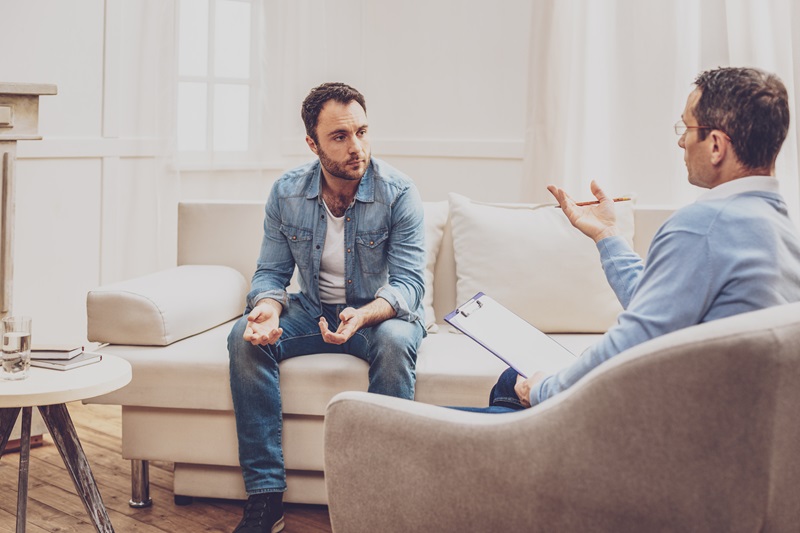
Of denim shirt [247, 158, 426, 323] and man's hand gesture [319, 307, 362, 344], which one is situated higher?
denim shirt [247, 158, 426, 323]

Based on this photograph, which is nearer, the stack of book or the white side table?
the white side table

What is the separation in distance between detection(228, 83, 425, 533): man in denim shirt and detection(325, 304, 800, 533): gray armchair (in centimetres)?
100

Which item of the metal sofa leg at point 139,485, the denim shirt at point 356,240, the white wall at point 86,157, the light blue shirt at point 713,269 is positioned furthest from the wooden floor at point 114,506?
the light blue shirt at point 713,269

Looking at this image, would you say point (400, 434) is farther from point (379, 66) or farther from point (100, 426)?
point (379, 66)

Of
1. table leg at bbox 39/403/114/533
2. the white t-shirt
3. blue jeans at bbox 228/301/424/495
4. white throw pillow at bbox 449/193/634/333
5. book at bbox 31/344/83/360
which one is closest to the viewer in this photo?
table leg at bbox 39/403/114/533

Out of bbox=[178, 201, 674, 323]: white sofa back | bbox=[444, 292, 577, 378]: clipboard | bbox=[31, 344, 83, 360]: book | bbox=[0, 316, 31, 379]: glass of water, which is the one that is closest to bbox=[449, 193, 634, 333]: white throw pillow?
bbox=[178, 201, 674, 323]: white sofa back

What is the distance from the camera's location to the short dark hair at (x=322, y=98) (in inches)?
101

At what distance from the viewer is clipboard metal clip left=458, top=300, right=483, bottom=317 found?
1954 mm

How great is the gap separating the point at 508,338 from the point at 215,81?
277cm

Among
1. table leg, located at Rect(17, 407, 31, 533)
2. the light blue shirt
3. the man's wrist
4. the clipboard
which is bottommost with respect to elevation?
table leg, located at Rect(17, 407, 31, 533)

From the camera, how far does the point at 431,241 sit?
2891 mm

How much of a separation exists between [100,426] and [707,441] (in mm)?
2573

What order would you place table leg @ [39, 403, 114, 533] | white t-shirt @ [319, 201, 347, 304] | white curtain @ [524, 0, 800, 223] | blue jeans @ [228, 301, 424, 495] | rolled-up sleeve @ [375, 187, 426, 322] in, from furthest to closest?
white curtain @ [524, 0, 800, 223] → white t-shirt @ [319, 201, 347, 304] → rolled-up sleeve @ [375, 187, 426, 322] → blue jeans @ [228, 301, 424, 495] → table leg @ [39, 403, 114, 533]

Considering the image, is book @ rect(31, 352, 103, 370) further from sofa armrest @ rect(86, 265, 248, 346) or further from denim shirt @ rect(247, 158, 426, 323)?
denim shirt @ rect(247, 158, 426, 323)
